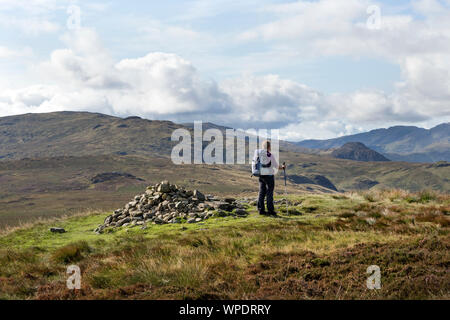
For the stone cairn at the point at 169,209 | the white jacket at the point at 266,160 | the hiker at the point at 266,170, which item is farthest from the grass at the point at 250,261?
the white jacket at the point at 266,160

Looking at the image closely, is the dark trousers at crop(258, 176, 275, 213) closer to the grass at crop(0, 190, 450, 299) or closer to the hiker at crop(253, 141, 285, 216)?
the hiker at crop(253, 141, 285, 216)

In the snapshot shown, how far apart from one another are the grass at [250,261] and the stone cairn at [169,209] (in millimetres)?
1235

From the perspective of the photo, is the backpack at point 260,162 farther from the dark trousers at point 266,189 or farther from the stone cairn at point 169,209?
the stone cairn at point 169,209

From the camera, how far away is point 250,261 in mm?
8773

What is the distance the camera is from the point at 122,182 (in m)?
154

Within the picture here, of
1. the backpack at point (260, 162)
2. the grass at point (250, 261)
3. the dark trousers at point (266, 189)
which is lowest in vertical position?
the grass at point (250, 261)

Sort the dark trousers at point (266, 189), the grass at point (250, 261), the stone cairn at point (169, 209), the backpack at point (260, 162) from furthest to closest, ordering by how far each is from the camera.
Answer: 1. the stone cairn at point (169, 209)
2. the dark trousers at point (266, 189)
3. the backpack at point (260, 162)
4. the grass at point (250, 261)

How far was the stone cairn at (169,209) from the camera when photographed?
1603 centimetres

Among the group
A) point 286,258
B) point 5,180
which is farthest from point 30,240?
point 5,180

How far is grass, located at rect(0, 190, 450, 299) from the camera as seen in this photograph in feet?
21.4

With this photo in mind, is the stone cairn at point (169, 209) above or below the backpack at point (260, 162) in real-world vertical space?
below

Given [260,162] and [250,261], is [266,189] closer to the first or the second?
[260,162]
